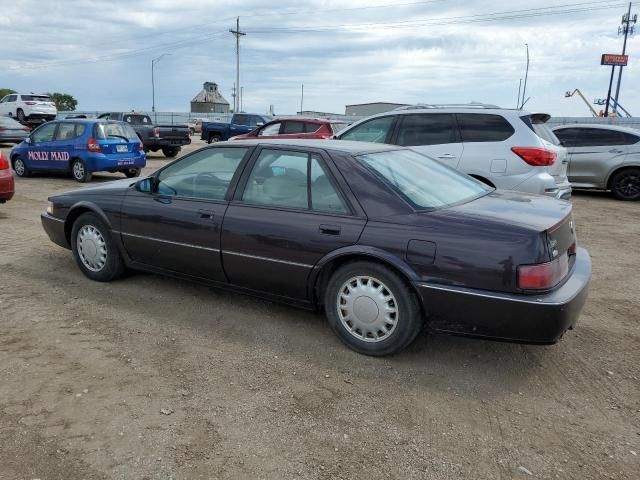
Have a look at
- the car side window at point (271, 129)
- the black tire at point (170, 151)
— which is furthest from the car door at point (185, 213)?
the black tire at point (170, 151)

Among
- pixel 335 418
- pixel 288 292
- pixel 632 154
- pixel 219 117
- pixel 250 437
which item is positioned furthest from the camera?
pixel 219 117

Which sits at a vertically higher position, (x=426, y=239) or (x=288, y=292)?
(x=426, y=239)

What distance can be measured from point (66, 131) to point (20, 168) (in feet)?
5.85

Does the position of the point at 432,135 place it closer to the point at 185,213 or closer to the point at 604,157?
the point at 185,213

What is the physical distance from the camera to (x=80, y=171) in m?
12.3

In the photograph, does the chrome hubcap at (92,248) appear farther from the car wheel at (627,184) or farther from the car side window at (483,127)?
the car wheel at (627,184)

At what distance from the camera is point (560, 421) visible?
9.61 feet

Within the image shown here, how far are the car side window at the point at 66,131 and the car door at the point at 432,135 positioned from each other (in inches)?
326

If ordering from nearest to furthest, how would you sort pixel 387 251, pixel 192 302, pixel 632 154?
1. pixel 387 251
2. pixel 192 302
3. pixel 632 154

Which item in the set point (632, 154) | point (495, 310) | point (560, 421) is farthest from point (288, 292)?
point (632, 154)

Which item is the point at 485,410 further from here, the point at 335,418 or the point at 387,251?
the point at 387,251

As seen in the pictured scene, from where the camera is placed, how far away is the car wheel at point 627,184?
11250 mm

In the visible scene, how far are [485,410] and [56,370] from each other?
8.69 feet

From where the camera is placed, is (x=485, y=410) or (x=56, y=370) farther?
(x=56, y=370)
